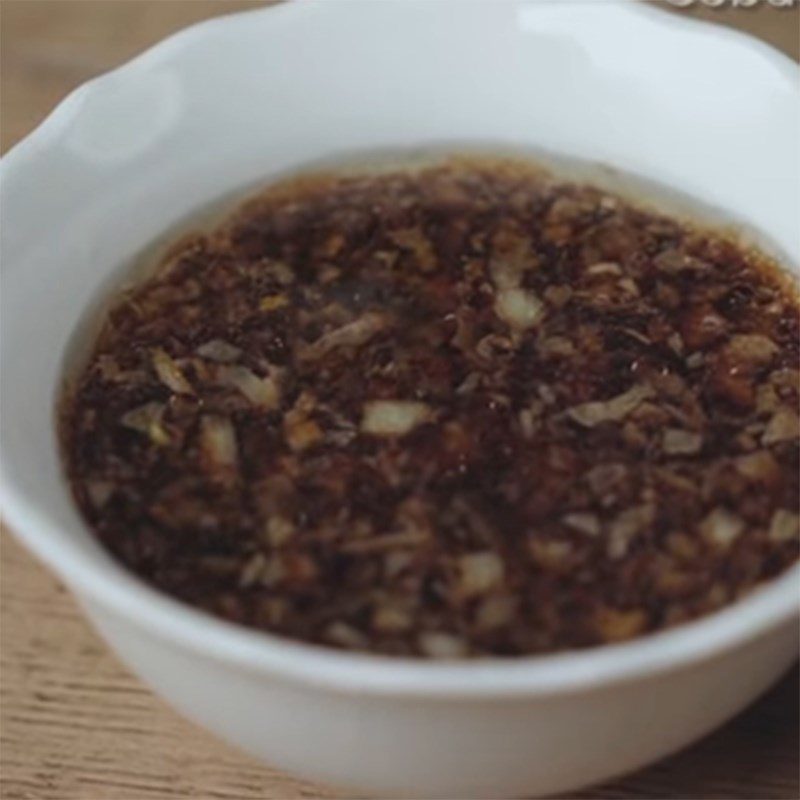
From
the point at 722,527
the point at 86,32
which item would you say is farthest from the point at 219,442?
the point at 86,32

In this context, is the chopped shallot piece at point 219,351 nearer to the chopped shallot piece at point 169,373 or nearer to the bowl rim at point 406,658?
the chopped shallot piece at point 169,373

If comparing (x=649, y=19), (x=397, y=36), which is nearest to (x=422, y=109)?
(x=397, y=36)

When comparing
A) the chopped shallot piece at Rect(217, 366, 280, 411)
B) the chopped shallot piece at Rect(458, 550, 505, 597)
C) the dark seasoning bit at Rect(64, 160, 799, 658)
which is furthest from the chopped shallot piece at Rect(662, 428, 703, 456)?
the chopped shallot piece at Rect(217, 366, 280, 411)

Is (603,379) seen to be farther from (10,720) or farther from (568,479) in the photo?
(10,720)

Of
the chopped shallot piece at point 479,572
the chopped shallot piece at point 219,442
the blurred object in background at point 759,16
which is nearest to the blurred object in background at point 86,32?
the blurred object in background at point 759,16

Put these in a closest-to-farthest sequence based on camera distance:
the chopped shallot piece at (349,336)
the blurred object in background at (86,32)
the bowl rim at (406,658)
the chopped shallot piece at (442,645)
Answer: the bowl rim at (406,658), the chopped shallot piece at (442,645), the chopped shallot piece at (349,336), the blurred object in background at (86,32)

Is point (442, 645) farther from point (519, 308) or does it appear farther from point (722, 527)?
point (519, 308)
